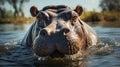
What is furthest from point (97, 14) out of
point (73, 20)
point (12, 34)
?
point (73, 20)

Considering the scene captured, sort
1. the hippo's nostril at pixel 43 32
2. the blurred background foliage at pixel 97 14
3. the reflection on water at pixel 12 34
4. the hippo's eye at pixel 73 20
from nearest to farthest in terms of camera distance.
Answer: the hippo's nostril at pixel 43 32
the hippo's eye at pixel 73 20
the reflection on water at pixel 12 34
the blurred background foliage at pixel 97 14

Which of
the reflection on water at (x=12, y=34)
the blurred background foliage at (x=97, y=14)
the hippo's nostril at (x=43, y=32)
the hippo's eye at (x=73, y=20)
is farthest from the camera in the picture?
the blurred background foliage at (x=97, y=14)

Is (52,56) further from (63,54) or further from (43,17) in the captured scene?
(43,17)

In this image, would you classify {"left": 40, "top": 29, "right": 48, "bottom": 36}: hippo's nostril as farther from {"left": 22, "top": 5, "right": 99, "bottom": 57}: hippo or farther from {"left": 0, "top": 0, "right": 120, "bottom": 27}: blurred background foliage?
{"left": 0, "top": 0, "right": 120, "bottom": 27}: blurred background foliage

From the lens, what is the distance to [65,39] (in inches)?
213

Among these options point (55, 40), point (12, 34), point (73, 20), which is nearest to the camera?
point (55, 40)

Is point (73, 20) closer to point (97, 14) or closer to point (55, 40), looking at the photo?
point (55, 40)

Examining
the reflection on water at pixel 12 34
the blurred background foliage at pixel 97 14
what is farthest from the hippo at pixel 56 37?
the blurred background foliage at pixel 97 14

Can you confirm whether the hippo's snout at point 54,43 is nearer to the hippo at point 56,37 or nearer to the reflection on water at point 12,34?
the hippo at point 56,37

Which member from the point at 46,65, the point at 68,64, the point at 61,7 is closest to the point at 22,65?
the point at 46,65

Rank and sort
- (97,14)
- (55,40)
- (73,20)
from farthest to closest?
(97,14), (73,20), (55,40)

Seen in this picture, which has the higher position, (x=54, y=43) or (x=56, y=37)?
(x=56, y=37)

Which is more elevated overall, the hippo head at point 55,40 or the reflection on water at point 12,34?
the hippo head at point 55,40

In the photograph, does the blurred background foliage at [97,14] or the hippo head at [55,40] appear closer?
the hippo head at [55,40]
